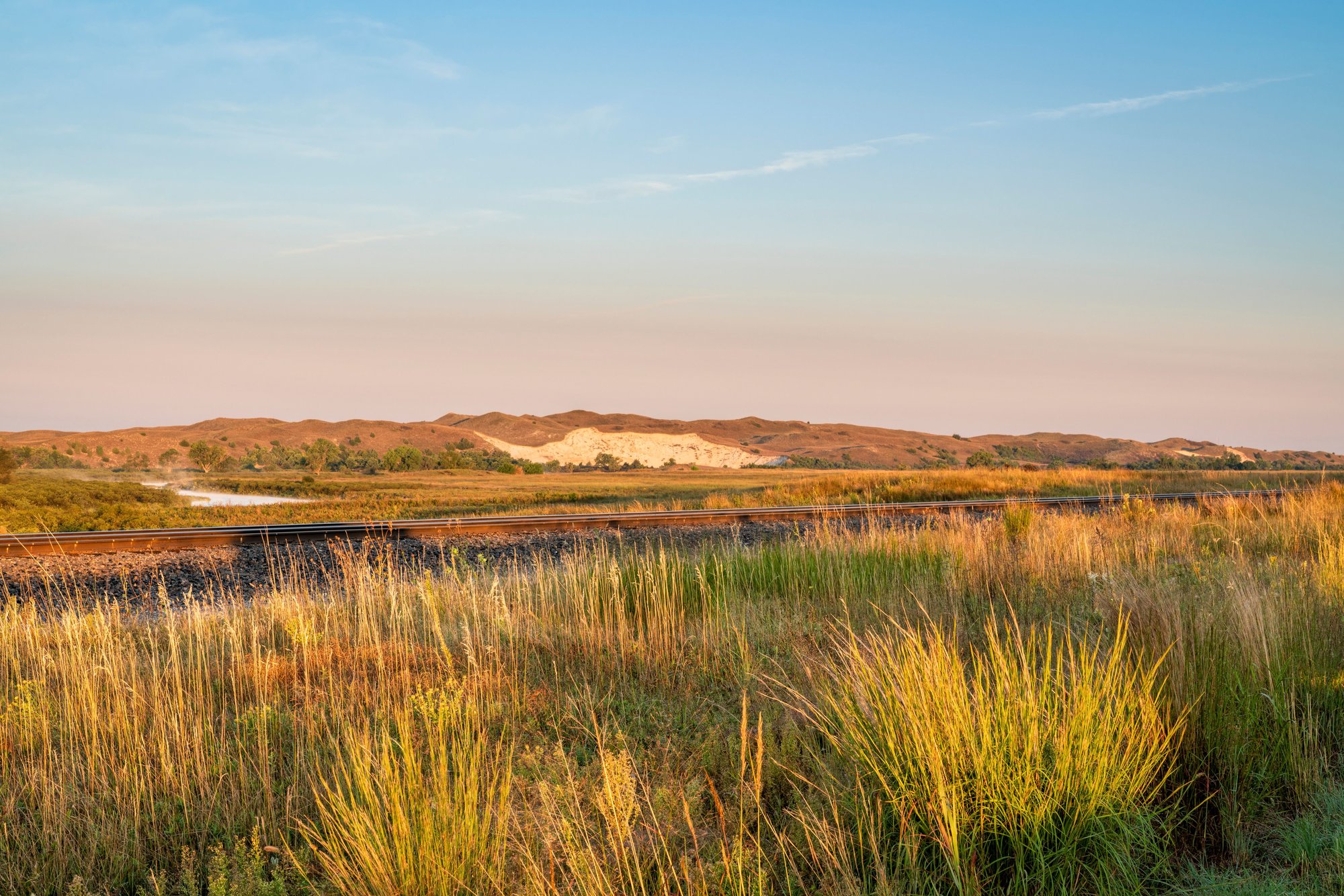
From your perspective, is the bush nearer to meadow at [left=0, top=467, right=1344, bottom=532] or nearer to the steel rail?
meadow at [left=0, top=467, right=1344, bottom=532]

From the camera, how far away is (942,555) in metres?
9.02

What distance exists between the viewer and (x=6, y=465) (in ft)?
114

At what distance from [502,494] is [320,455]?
146 feet

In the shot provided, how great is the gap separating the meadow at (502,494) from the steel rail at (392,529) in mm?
4373

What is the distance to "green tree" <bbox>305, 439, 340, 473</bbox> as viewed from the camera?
242ft

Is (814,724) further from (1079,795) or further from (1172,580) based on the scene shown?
(1172,580)

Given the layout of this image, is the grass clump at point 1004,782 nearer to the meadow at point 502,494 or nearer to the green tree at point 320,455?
the meadow at point 502,494

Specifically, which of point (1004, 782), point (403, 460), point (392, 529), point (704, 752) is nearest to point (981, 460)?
point (403, 460)

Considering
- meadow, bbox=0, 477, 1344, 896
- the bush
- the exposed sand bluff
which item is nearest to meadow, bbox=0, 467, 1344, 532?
meadow, bbox=0, 477, 1344, 896

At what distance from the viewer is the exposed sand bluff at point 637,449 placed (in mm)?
90625

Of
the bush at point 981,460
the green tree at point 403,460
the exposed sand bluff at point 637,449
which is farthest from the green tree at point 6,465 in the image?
Answer: the bush at point 981,460

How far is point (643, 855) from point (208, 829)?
2.00m

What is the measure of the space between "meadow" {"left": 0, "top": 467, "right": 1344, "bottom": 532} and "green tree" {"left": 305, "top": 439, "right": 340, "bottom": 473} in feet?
77.7

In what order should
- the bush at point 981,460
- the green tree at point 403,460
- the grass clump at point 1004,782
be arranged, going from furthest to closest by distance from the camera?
the green tree at point 403,460
the bush at point 981,460
the grass clump at point 1004,782
